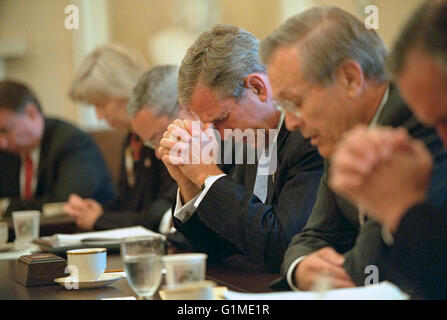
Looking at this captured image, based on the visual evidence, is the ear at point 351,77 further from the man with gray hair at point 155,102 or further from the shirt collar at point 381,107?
the man with gray hair at point 155,102

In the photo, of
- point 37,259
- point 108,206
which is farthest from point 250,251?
point 108,206

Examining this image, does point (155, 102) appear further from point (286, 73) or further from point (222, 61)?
point (286, 73)

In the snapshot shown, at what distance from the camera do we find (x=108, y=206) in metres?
4.02

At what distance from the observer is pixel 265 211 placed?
1.97 m

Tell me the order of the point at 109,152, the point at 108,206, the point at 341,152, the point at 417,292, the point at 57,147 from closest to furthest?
1. the point at 341,152
2. the point at 417,292
3. the point at 108,206
4. the point at 57,147
5. the point at 109,152

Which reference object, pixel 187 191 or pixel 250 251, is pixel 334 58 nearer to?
pixel 250 251

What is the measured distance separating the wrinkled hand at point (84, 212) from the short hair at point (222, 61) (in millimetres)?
1541

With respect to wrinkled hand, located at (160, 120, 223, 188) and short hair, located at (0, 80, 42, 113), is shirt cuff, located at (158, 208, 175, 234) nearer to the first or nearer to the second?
wrinkled hand, located at (160, 120, 223, 188)

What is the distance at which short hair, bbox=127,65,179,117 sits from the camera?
2984 mm

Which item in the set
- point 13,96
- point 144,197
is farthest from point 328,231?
point 13,96

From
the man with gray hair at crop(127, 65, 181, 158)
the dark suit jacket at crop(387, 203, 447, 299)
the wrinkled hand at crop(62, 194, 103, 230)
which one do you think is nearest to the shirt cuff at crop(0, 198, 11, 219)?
the wrinkled hand at crop(62, 194, 103, 230)

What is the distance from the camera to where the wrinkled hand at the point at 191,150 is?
2.10 metres

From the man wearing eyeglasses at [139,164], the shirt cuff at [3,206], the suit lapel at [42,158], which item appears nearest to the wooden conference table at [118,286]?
the man wearing eyeglasses at [139,164]
